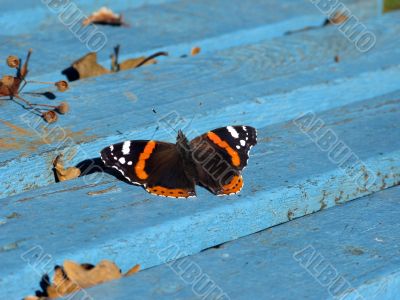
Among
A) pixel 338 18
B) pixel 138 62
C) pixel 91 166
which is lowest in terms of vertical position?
pixel 91 166

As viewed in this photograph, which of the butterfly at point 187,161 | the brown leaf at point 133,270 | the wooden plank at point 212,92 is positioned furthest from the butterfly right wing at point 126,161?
the brown leaf at point 133,270

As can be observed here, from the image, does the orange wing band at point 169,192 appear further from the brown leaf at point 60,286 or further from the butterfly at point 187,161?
the brown leaf at point 60,286

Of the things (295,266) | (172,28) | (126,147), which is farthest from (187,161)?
(172,28)

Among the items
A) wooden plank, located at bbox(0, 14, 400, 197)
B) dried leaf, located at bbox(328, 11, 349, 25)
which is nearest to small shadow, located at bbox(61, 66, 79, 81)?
wooden plank, located at bbox(0, 14, 400, 197)

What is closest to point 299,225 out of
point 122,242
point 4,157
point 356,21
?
point 122,242

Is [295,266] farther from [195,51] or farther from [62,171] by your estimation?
[195,51]

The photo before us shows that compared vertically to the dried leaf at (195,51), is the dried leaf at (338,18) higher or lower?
higher
